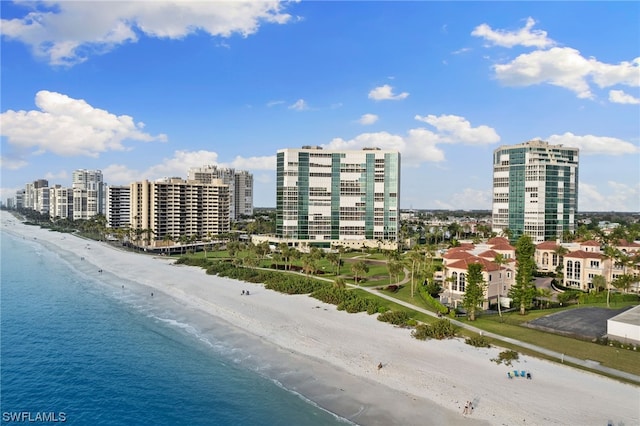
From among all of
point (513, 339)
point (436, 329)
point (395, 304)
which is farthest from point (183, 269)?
point (513, 339)

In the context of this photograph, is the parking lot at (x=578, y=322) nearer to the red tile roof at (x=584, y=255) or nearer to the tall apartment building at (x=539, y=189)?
the red tile roof at (x=584, y=255)

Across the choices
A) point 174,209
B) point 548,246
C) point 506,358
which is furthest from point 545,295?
point 174,209

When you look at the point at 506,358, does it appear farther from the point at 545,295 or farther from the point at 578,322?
the point at 545,295

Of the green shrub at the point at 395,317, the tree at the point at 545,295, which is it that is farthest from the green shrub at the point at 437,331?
the tree at the point at 545,295

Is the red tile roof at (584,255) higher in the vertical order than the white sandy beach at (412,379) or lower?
higher

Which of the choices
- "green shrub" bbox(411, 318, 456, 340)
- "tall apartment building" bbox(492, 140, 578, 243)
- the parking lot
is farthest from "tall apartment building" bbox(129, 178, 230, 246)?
the parking lot

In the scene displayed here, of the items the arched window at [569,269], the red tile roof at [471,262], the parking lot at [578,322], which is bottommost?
the parking lot at [578,322]
